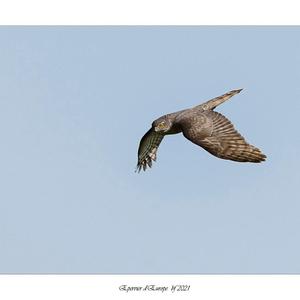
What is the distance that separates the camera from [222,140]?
2086 cm

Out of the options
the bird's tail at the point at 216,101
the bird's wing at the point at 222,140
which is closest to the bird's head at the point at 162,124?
the bird's tail at the point at 216,101

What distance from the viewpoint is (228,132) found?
21.0 m

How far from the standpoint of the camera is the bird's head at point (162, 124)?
910 inches

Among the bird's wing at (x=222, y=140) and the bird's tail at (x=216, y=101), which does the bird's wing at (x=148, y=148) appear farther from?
the bird's wing at (x=222, y=140)

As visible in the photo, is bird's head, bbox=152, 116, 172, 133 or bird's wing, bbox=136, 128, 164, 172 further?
bird's wing, bbox=136, 128, 164, 172

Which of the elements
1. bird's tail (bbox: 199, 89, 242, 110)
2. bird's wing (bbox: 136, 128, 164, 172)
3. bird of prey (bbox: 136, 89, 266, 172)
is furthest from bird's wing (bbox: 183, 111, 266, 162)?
bird's wing (bbox: 136, 128, 164, 172)

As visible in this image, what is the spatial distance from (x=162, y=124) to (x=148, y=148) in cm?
233

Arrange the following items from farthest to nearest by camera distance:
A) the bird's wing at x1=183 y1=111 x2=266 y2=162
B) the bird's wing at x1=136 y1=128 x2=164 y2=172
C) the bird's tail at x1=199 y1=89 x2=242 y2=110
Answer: the bird's wing at x1=136 y1=128 x2=164 y2=172 → the bird's tail at x1=199 y1=89 x2=242 y2=110 → the bird's wing at x1=183 y1=111 x2=266 y2=162

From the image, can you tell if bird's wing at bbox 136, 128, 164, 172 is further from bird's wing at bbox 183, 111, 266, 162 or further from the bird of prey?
bird's wing at bbox 183, 111, 266, 162

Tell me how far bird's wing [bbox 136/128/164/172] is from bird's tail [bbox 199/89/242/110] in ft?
6.96

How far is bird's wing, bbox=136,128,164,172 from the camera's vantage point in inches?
984

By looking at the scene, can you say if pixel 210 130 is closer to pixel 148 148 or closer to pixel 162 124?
pixel 162 124
